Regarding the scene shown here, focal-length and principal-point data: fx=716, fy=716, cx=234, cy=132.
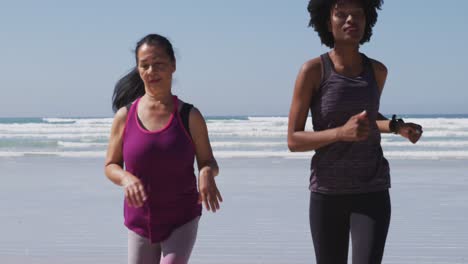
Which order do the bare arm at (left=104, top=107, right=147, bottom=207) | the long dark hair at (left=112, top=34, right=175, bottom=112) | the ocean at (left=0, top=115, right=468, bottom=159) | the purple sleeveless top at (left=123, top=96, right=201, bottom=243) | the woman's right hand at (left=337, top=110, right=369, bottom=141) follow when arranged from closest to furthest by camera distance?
the woman's right hand at (left=337, top=110, right=369, bottom=141) → the bare arm at (left=104, top=107, right=147, bottom=207) → the purple sleeveless top at (left=123, top=96, right=201, bottom=243) → the long dark hair at (left=112, top=34, right=175, bottom=112) → the ocean at (left=0, top=115, right=468, bottom=159)

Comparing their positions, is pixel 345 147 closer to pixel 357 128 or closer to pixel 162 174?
pixel 357 128

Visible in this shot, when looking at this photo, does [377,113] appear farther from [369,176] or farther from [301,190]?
[301,190]

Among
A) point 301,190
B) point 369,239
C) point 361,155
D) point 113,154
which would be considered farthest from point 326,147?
point 301,190

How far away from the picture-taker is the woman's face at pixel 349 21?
122 inches

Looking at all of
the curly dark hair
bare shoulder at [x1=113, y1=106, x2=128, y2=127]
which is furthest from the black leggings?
bare shoulder at [x1=113, y1=106, x2=128, y2=127]

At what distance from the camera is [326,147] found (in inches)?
120

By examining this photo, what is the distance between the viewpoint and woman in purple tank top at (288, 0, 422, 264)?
3.02 m

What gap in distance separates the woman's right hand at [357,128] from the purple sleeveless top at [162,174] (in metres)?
0.66

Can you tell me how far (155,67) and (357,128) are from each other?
924 millimetres

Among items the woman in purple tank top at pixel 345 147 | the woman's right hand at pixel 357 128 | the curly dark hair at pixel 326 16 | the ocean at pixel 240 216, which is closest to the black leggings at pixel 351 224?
the woman in purple tank top at pixel 345 147

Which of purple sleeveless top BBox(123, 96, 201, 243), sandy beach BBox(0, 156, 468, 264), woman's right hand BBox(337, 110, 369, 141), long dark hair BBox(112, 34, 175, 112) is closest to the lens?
woman's right hand BBox(337, 110, 369, 141)

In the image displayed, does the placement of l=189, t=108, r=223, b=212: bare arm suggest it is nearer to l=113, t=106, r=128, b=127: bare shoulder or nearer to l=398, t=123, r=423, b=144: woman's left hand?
l=113, t=106, r=128, b=127: bare shoulder

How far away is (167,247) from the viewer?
3.01 meters

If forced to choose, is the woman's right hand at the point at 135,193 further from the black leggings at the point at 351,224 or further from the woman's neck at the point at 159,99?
the black leggings at the point at 351,224
